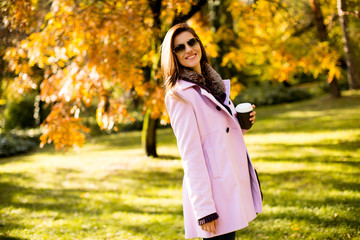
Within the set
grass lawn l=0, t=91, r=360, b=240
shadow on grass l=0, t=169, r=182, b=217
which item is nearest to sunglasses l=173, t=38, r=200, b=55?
grass lawn l=0, t=91, r=360, b=240

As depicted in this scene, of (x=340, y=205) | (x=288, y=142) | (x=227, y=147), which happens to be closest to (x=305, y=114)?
(x=288, y=142)

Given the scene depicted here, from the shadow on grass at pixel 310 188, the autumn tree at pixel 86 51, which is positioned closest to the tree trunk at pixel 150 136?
the autumn tree at pixel 86 51

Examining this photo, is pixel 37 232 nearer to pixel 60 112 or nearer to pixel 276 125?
pixel 60 112

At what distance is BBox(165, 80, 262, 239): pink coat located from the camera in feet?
6.24

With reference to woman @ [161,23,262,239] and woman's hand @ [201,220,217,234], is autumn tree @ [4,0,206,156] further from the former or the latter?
woman's hand @ [201,220,217,234]

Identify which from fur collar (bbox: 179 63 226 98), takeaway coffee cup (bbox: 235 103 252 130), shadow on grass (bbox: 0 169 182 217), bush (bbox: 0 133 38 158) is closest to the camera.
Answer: fur collar (bbox: 179 63 226 98)

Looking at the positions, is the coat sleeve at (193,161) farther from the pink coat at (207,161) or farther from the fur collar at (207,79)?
the fur collar at (207,79)

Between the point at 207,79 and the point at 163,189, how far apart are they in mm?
4190

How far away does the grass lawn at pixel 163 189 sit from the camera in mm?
4320

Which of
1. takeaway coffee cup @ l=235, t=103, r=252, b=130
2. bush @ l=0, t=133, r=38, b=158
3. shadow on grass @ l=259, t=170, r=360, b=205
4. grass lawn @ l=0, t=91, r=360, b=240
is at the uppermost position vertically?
takeaway coffee cup @ l=235, t=103, r=252, b=130

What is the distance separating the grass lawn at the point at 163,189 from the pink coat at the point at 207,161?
222 cm

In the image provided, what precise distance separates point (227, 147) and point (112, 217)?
3.58 metres

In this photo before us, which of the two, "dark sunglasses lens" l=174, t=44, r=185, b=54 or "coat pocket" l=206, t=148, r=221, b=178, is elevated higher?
Result: "dark sunglasses lens" l=174, t=44, r=185, b=54

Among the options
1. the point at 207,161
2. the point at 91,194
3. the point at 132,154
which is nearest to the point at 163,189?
the point at 91,194
